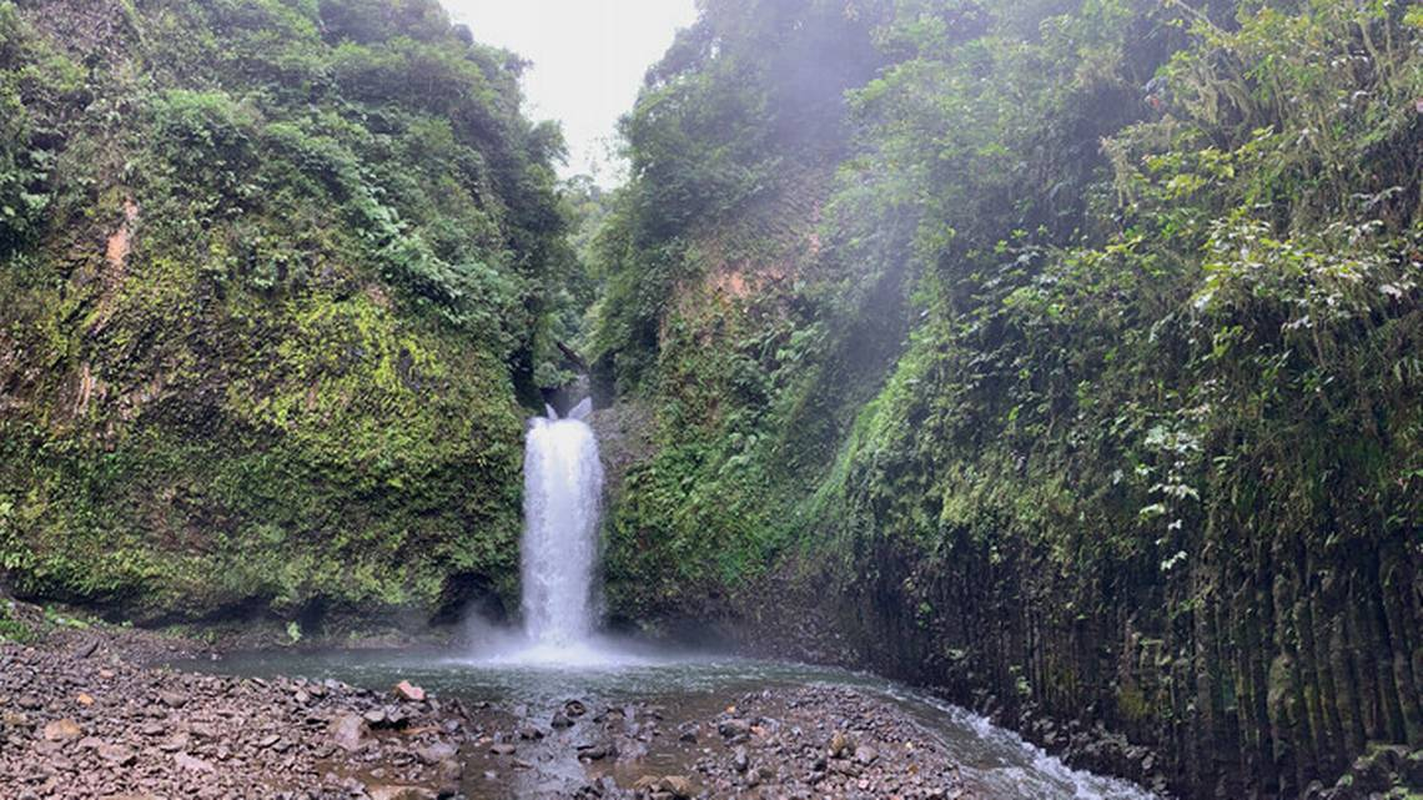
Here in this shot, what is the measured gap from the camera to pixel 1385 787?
15.9 feet

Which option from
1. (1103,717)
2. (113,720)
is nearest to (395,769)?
(113,720)

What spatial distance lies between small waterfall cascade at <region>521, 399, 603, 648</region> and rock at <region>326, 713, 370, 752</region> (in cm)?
791

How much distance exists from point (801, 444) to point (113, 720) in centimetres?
1089

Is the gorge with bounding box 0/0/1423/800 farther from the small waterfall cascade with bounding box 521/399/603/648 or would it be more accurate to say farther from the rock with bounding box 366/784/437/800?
the rock with bounding box 366/784/437/800

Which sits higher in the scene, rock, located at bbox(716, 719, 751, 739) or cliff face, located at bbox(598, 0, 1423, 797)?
cliff face, located at bbox(598, 0, 1423, 797)

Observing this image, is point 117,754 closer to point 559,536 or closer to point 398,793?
point 398,793

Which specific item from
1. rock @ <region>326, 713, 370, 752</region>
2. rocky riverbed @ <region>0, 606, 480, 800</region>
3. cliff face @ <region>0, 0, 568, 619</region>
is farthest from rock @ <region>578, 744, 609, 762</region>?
cliff face @ <region>0, 0, 568, 619</region>

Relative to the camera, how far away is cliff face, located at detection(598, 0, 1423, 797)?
A: 523cm

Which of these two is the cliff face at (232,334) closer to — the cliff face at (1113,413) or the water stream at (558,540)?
the water stream at (558,540)

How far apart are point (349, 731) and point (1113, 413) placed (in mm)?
7837

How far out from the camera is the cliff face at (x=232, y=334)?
1185 centimetres

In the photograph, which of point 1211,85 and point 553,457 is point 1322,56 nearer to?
point 1211,85

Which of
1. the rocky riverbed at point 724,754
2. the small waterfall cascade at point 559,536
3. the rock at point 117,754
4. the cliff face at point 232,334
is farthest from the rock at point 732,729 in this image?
the cliff face at point 232,334

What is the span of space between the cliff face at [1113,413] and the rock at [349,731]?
6540 millimetres
